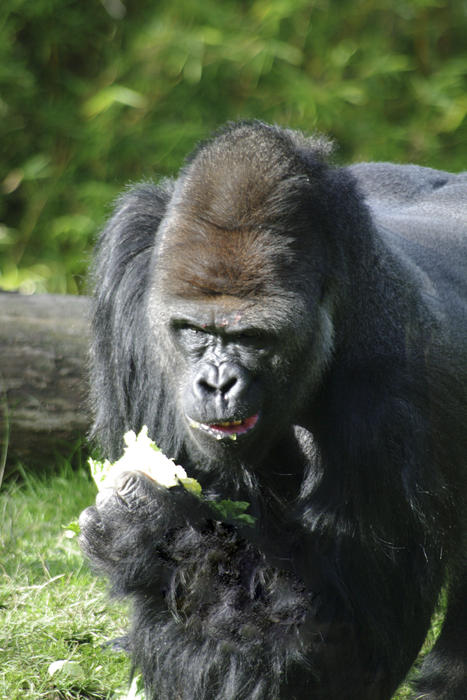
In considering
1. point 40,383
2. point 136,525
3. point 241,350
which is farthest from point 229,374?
point 40,383

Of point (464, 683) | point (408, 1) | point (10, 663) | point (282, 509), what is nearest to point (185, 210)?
point (282, 509)

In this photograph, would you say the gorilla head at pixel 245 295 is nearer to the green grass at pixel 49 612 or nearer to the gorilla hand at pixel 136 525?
the gorilla hand at pixel 136 525

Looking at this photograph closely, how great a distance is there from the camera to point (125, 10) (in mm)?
10609

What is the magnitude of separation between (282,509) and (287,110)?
666 cm

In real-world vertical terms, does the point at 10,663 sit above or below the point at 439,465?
below

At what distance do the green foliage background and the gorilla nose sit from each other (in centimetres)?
653

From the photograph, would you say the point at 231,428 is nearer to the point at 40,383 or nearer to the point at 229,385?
the point at 229,385

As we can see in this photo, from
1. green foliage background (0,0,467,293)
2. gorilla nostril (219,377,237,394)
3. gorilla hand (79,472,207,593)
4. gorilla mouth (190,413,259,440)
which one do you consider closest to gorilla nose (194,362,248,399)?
gorilla nostril (219,377,237,394)

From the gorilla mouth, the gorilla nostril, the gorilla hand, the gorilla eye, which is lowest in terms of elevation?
the gorilla hand

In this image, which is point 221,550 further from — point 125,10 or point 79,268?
point 125,10

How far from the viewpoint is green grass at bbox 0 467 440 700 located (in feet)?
15.0

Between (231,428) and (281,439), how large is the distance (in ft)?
2.02

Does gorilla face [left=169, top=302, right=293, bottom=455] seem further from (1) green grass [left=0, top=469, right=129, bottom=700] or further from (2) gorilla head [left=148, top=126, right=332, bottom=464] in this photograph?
(1) green grass [left=0, top=469, right=129, bottom=700]

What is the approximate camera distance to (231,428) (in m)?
3.84
